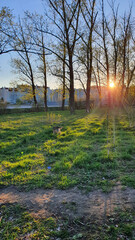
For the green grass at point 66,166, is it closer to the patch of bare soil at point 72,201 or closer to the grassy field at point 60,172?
the grassy field at point 60,172

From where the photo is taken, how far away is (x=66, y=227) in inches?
101

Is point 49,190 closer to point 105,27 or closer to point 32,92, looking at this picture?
point 105,27

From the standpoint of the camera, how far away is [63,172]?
14.6ft

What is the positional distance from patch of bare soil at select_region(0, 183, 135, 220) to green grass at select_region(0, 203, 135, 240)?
5.2 inches

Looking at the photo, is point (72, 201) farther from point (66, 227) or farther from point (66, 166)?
point (66, 166)

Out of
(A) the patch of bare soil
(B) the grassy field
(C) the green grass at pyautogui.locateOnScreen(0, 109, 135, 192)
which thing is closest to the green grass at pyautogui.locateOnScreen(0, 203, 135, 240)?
(B) the grassy field

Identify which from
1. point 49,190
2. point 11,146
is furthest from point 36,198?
point 11,146

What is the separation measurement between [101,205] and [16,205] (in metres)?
1.54

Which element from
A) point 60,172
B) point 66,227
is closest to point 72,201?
point 66,227

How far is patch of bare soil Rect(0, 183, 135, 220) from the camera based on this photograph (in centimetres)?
288

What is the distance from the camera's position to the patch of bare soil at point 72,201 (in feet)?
9.45

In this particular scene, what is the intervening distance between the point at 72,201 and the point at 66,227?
25.9 inches

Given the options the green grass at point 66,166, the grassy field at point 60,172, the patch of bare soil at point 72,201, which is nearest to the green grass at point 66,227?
the grassy field at point 60,172

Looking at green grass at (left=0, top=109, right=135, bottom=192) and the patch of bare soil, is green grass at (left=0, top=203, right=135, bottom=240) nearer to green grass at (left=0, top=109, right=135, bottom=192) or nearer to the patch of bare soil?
the patch of bare soil
